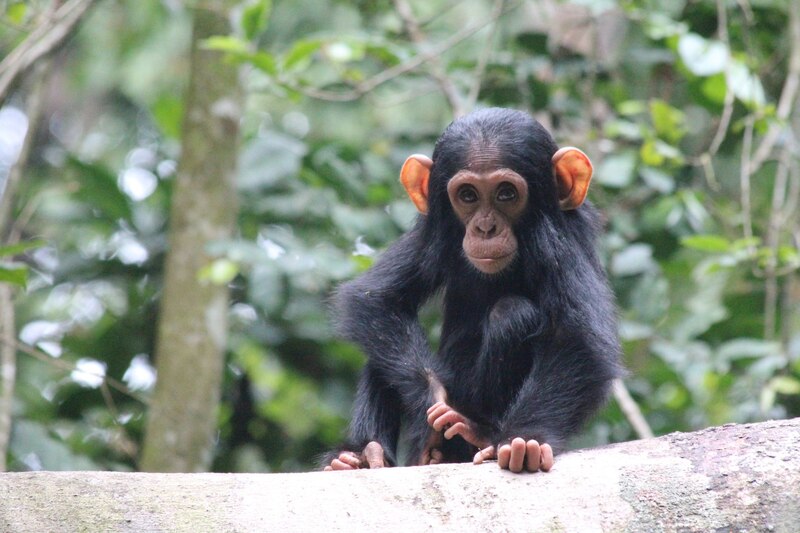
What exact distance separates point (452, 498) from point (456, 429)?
2.91ft

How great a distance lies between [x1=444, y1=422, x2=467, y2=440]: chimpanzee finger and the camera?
14.5 ft

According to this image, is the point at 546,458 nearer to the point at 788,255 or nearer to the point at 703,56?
the point at 788,255

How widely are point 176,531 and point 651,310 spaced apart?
167 inches

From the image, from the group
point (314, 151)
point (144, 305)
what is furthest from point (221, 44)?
point (144, 305)

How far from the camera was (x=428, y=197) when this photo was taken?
510 cm

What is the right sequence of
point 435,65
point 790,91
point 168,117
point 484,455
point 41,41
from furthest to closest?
point 168,117
point 435,65
point 790,91
point 41,41
point 484,455

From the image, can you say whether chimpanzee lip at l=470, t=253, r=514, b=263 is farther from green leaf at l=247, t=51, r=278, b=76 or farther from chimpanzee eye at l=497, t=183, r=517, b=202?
green leaf at l=247, t=51, r=278, b=76

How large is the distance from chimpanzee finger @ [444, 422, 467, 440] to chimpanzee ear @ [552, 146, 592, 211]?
45.8 inches

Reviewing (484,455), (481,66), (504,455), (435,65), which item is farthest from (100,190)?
(504,455)

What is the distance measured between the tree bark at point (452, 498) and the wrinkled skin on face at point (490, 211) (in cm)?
126

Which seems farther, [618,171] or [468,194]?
[618,171]

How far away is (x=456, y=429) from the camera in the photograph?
4441mm

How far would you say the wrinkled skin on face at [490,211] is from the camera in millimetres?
4672

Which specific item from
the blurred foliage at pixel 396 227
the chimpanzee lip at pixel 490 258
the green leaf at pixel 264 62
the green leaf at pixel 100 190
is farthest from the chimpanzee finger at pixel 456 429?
the green leaf at pixel 100 190
